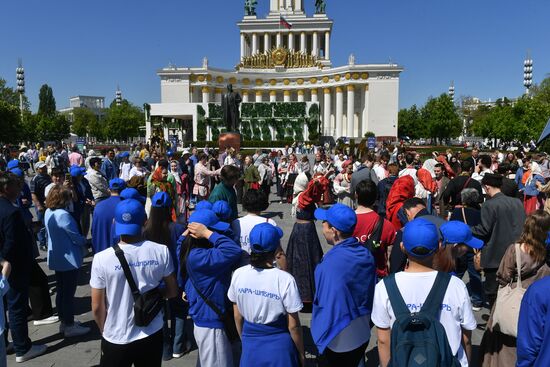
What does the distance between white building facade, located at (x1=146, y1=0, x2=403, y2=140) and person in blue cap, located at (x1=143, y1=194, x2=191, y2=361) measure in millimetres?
64312

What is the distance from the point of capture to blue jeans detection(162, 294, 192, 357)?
4.49 meters

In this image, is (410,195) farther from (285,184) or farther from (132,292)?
(285,184)

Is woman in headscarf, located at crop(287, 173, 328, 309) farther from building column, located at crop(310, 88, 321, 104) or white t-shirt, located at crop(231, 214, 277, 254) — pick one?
building column, located at crop(310, 88, 321, 104)

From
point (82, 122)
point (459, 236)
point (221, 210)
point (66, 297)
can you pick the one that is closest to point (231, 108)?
point (66, 297)

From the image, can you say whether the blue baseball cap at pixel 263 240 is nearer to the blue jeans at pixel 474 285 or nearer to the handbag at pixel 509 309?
the handbag at pixel 509 309

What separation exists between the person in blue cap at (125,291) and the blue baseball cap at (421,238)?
5.93 ft

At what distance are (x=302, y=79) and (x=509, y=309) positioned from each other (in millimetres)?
72344

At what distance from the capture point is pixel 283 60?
74375 millimetres

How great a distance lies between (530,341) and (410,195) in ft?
11.5

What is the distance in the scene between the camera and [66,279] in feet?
16.7

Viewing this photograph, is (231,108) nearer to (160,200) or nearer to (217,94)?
Answer: (160,200)

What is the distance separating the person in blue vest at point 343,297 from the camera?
10.1ft

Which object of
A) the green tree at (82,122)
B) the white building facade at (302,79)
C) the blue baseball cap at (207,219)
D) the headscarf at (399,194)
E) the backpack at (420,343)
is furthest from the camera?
the green tree at (82,122)

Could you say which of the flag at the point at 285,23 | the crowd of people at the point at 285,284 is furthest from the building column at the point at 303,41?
the crowd of people at the point at 285,284
